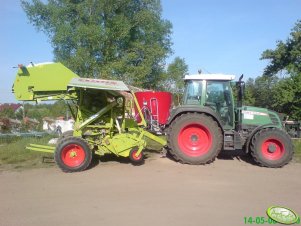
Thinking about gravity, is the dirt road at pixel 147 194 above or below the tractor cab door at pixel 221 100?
below

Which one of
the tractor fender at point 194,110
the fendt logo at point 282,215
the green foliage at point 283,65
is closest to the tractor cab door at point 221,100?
the tractor fender at point 194,110

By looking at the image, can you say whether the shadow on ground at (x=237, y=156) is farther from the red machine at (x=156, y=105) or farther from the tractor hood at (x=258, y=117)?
the red machine at (x=156, y=105)

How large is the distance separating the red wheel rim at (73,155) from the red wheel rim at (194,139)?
2.36 m

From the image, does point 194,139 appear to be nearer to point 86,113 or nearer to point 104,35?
point 86,113

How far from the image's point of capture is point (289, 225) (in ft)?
15.9

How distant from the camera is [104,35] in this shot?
2541cm

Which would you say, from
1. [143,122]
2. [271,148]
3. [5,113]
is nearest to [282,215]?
[271,148]

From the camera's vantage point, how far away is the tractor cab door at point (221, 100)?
9.19 meters

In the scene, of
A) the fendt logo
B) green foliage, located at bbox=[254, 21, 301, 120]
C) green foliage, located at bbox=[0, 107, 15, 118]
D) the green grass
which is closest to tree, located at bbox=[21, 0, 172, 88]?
green foliage, located at bbox=[0, 107, 15, 118]

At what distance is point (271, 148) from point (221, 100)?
1664mm

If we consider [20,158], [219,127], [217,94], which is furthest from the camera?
[20,158]

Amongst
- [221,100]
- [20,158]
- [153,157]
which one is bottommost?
[20,158]

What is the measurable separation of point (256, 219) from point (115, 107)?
4.80 m

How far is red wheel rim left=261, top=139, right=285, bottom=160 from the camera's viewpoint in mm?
8656
